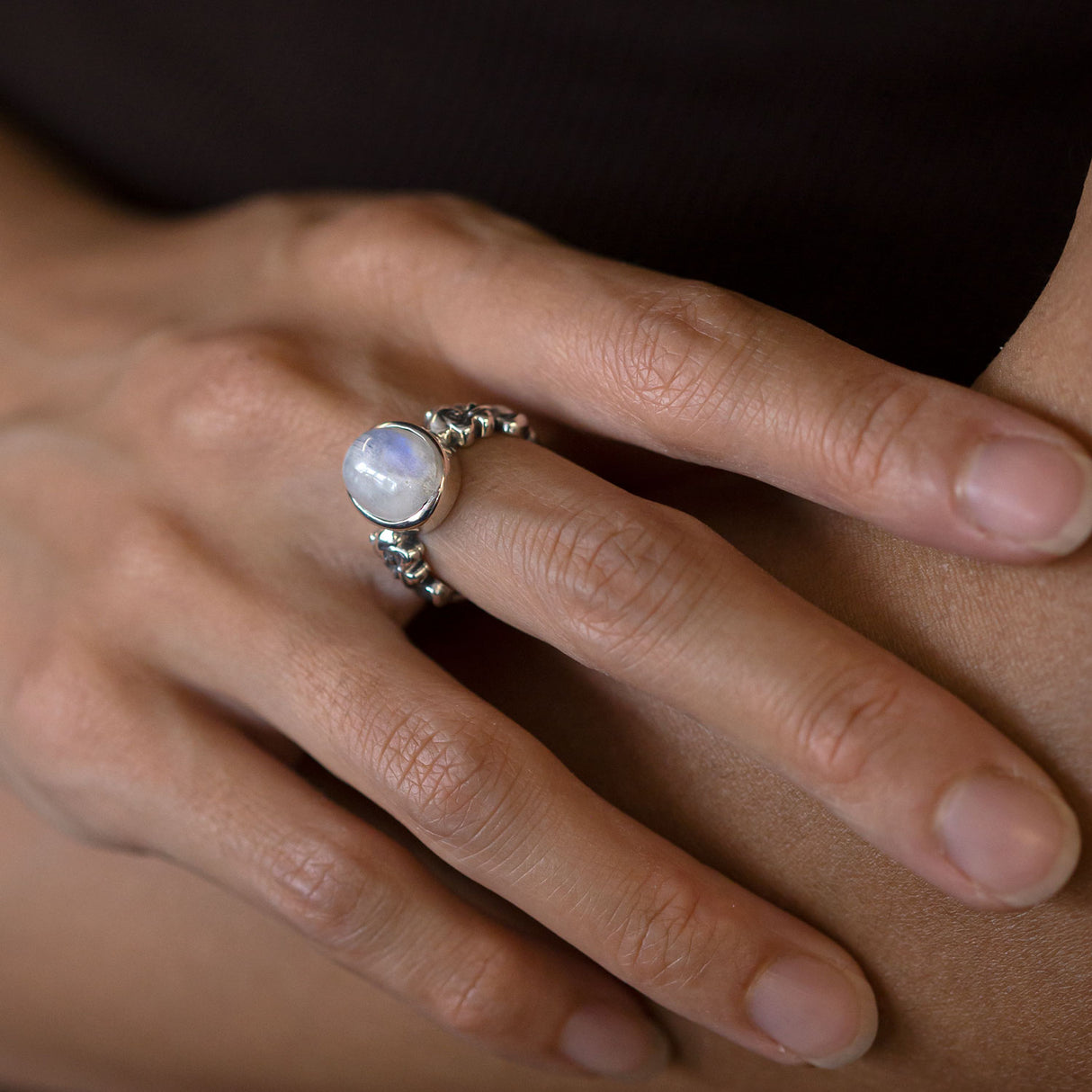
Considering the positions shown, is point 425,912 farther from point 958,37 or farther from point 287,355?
point 958,37

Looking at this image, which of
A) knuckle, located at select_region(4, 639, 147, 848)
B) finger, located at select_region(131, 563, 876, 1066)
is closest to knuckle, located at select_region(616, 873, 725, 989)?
finger, located at select_region(131, 563, 876, 1066)

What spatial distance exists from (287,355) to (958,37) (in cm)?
68

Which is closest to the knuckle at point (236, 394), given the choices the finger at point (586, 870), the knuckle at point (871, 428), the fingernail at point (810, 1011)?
the finger at point (586, 870)

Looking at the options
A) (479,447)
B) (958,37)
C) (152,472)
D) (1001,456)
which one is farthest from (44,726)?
(958,37)

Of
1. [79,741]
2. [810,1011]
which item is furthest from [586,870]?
[79,741]

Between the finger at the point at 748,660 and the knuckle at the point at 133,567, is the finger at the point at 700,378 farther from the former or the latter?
the knuckle at the point at 133,567

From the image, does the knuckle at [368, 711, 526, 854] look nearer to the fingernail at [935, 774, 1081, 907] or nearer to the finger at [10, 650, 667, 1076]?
the finger at [10, 650, 667, 1076]

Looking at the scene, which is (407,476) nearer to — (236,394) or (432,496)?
(432,496)

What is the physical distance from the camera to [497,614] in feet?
2.50

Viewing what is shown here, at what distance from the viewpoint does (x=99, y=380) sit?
101cm

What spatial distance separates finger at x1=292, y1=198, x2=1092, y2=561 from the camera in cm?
58

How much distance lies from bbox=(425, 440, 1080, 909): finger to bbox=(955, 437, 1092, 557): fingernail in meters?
Answer: 0.11

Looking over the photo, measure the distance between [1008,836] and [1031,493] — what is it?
7.7 inches

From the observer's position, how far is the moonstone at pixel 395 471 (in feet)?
2.37
